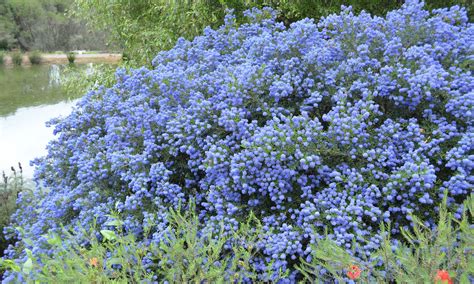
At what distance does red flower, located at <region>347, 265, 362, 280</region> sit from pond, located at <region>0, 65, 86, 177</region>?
178 inches

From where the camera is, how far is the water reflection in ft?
24.2

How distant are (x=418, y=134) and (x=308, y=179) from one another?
55 cm

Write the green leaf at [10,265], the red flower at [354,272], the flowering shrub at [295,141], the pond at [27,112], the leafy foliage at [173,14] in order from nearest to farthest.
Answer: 1. the red flower at [354,272]
2. the green leaf at [10,265]
3. the flowering shrub at [295,141]
4. the leafy foliage at [173,14]
5. the pond at [27,112]

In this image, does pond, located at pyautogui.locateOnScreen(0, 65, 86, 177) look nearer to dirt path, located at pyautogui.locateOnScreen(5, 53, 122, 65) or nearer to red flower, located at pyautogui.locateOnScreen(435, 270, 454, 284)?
dirt path, located at pyautogui.locateOnScreen(5, 53, 122, 65)

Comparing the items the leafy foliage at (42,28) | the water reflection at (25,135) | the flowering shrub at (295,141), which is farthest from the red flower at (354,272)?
the leafy foliage at (42,28)

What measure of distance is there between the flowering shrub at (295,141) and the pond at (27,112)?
3.04m

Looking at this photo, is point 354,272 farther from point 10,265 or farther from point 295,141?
point 10,265

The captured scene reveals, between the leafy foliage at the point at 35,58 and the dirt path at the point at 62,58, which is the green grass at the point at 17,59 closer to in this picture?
the dirt path at the point at 62,58

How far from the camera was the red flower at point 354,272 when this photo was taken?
4.27 ft

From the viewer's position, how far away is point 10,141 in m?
8.34

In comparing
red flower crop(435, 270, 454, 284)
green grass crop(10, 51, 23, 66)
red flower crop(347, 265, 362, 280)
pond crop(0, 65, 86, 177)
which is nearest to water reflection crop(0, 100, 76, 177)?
pond crop(0, 65, 86, 177)

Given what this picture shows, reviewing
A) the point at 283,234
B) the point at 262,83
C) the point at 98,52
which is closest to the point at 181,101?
the point at 262,83

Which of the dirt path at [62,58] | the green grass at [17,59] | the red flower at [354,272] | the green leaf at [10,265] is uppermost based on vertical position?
the red flower at [354,272]

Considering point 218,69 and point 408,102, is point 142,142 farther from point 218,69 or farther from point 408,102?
point 408,102
